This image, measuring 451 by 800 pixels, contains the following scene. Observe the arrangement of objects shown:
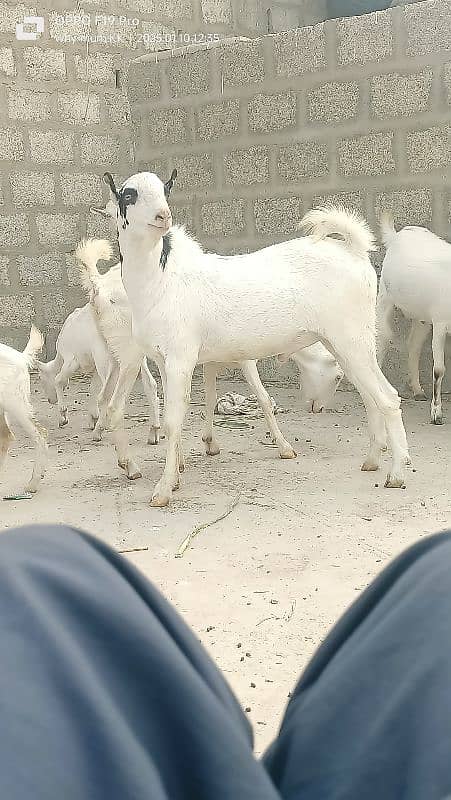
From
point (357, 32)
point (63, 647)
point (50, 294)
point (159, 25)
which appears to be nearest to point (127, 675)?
point (63, 647)

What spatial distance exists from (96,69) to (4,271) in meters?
1.72

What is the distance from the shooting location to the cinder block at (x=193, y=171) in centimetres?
673

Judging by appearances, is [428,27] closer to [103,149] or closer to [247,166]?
[247,166]

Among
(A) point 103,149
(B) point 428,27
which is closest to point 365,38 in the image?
(B) point 428,27

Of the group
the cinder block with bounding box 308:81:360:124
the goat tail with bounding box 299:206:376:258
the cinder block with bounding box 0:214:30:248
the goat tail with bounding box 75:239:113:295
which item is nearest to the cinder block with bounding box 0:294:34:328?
the cinder block with bounding box 0:214:30:248

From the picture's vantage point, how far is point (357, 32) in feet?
19.2

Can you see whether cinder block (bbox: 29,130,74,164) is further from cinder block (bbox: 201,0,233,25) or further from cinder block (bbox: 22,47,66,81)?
cinder block (bbox: 201,0,233,25)

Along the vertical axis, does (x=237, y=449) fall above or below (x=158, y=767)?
below

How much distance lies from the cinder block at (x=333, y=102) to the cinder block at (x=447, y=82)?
1.88ft

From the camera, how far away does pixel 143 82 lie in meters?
7.07

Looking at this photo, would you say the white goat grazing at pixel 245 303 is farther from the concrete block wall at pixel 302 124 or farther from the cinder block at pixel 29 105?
the cinder block at pixel 29 105

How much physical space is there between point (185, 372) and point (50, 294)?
11.5 ft

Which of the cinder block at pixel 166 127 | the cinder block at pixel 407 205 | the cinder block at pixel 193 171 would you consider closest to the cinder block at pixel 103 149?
the cinder block at pixel 166 127

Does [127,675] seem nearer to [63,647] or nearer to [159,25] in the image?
[63,647]
